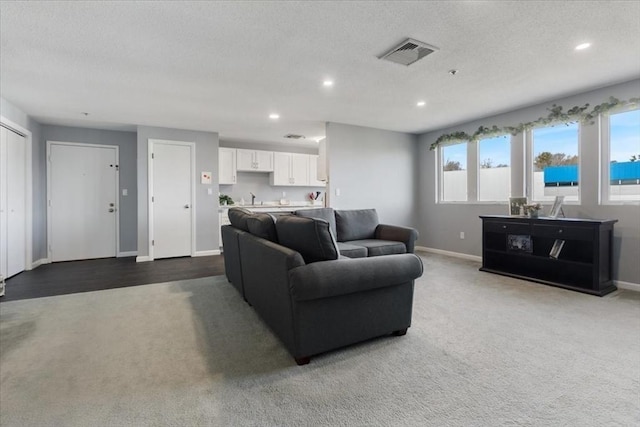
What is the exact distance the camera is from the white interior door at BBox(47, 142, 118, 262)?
529 centimetres

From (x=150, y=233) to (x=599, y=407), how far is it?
587cm

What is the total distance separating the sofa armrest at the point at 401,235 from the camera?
4141mm

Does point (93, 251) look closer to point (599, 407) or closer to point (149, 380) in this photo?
point (149, 380)

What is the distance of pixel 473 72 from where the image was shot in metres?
3.19

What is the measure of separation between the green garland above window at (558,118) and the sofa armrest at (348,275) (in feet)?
11.0

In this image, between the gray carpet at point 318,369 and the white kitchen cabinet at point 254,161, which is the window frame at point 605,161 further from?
the white kitchen cabinet at point 254,161

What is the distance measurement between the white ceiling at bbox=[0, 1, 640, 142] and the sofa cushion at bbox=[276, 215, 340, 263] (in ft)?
4.86

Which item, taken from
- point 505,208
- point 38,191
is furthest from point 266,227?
point 38,191

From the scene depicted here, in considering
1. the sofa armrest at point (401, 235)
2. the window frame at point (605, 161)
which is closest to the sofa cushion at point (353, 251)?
the sofa armrest at point (401, 235)

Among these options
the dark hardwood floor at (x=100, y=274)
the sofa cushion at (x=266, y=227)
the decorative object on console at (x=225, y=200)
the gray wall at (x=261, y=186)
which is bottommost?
the dark hardwood floor at (x=100, y=274)

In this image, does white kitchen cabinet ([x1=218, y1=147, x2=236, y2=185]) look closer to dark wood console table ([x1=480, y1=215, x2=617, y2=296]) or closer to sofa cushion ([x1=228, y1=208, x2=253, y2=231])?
sofa cushion ([x1=228, y1=208, x2=253, y2=231])

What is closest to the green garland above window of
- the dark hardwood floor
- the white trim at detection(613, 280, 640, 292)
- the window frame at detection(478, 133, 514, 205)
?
the window frame at detection(478, 133, 514, 205)

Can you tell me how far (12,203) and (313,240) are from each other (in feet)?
15.6

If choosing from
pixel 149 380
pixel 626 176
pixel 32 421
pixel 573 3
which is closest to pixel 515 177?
pixel 626 176
